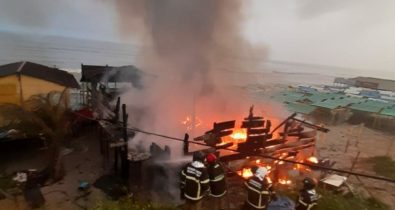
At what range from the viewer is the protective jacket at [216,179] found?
8055 millimetres

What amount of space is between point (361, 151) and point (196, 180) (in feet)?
64.4

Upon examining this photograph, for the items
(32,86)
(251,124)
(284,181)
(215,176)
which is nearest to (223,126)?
(251,124)

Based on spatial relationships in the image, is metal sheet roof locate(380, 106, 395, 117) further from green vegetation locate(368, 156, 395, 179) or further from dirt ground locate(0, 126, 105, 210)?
dirt ground locate(0, 126, 105, 210)

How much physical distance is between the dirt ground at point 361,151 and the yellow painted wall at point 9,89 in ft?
71.0

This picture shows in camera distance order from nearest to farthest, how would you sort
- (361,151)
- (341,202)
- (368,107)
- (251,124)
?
(341,202) → (251,124) → (361,151) → (368,107)

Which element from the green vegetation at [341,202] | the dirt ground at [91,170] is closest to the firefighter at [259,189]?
the dirt ground at [91,170]

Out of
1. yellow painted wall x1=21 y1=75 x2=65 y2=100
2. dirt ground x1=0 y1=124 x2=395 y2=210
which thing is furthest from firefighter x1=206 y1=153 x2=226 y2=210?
yellow painted wall x1=21 y1=75 x2=65 y2=100

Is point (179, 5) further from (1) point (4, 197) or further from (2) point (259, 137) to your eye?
(1) point (4, 197)

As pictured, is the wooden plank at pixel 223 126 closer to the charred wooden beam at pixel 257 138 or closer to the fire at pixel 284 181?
the charred wooden beam at pixel 257 138

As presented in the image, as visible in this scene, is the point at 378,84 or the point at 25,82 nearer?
the point at 25,82

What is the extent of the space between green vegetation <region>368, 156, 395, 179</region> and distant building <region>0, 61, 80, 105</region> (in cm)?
2127

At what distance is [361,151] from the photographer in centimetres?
2234

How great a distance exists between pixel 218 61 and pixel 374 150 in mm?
15101

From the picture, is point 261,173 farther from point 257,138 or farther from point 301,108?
point 301,108
